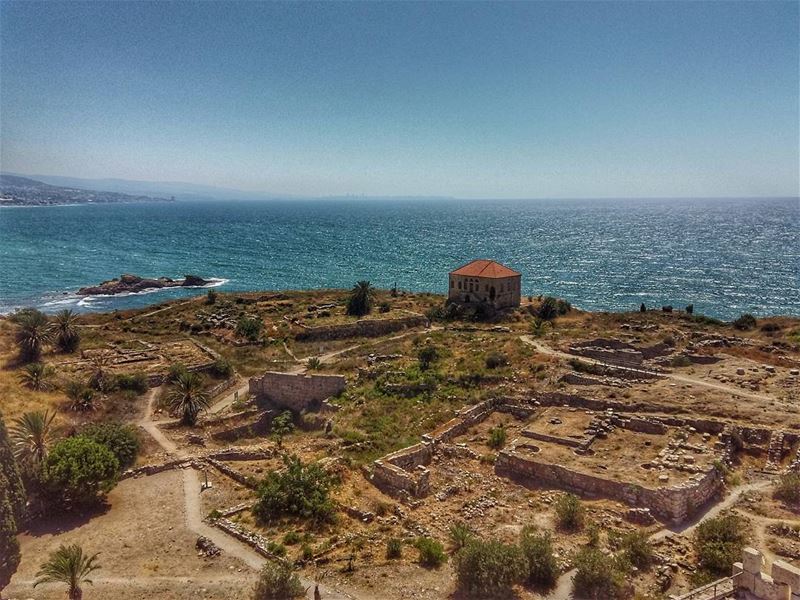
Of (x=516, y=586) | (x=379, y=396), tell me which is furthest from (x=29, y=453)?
(x=516, y=586)

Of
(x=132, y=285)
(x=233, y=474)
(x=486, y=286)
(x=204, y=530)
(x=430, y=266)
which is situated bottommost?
(x=132, y=285)

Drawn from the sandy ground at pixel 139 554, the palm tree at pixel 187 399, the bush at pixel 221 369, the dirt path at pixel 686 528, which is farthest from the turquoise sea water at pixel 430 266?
the sandy ground at pixel 139 554

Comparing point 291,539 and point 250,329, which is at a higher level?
point 250,329

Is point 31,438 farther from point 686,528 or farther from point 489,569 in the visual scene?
point 686,528

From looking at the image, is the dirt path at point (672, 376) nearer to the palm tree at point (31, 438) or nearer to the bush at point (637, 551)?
the bush at point (637, 551)

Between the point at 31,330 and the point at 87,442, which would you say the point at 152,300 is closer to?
the point at 31,330

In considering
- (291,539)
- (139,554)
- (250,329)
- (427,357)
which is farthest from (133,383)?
(291,539)
